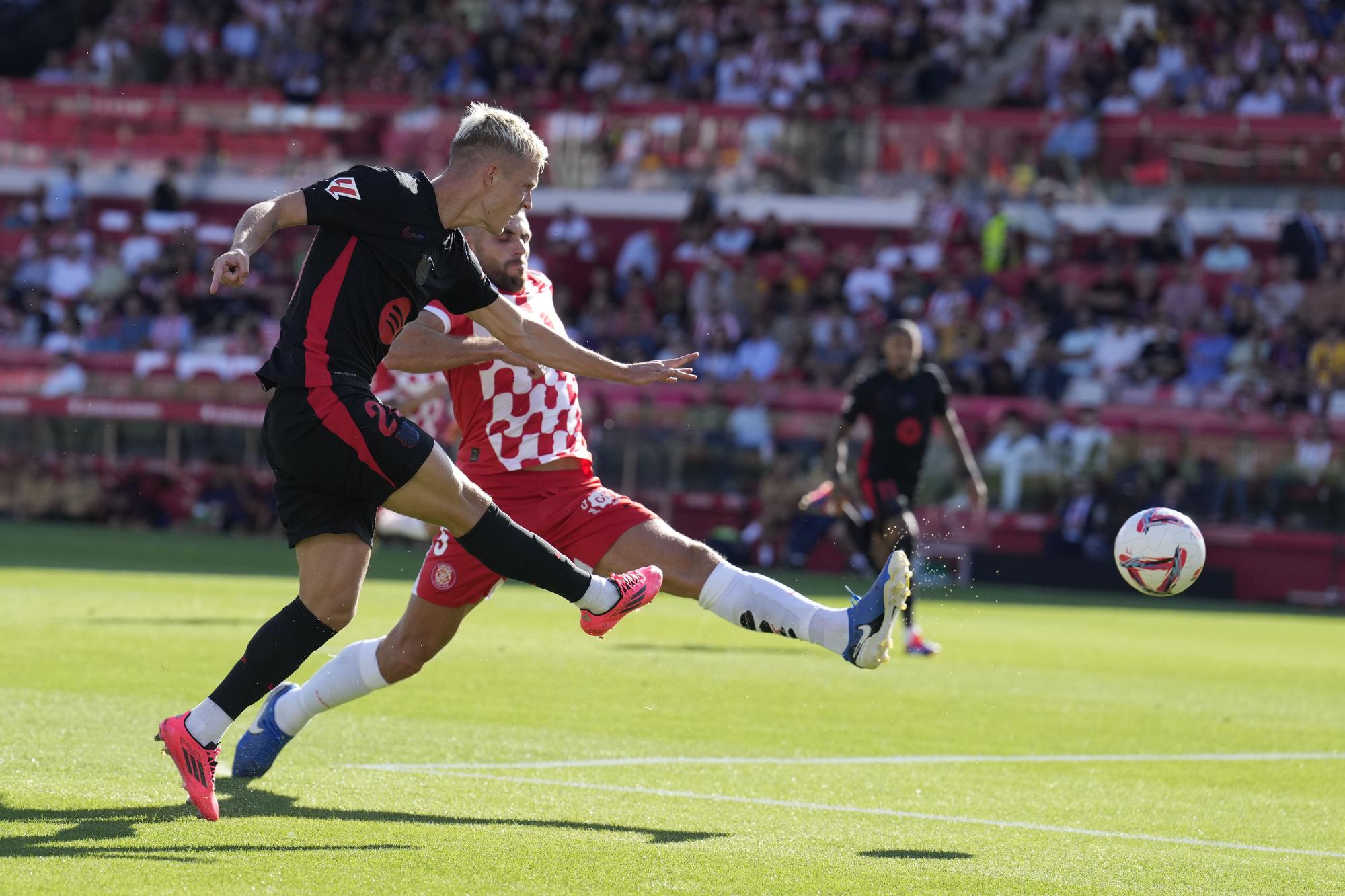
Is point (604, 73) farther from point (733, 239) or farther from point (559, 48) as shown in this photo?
point (733, 239)

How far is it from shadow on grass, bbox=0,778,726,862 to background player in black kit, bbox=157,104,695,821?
0.77 feet

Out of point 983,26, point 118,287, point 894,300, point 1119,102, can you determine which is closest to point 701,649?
point 894,300

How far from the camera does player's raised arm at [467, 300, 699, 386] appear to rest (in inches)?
263

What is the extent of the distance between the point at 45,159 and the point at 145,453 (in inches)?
306

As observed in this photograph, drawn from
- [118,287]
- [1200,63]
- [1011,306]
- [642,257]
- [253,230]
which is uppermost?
[1200,63]

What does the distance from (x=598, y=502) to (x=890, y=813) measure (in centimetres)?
159

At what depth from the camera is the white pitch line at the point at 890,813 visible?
246 inches

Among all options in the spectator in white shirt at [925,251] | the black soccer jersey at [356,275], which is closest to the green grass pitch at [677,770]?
the black soccer jersey at [356,275]

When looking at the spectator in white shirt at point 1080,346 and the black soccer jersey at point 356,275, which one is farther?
the spectator in white shirt at point 1080,346

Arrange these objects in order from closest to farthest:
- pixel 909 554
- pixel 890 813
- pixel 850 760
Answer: pixel 890 813 → pixel 850 760 → pixel 909 554

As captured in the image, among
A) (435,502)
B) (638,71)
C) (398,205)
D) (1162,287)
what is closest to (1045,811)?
(435,502)

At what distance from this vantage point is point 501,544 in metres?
6.16

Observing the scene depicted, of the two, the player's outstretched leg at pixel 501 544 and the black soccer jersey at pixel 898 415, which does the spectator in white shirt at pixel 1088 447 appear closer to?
the black soccer jersey at pixel 898 415

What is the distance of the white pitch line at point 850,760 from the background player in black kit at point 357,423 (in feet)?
4.18
